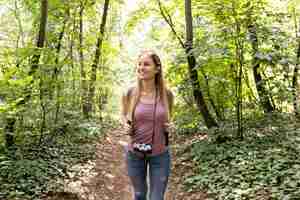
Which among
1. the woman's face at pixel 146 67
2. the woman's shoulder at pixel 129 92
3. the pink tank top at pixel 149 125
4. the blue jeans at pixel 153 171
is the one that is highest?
the woman's face at pixel 146 67

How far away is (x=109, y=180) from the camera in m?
7.96

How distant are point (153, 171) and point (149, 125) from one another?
0.52 metres

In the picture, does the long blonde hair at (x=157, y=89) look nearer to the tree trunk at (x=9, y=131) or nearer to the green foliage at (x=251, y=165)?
the green foliage at (x=251, y=165)

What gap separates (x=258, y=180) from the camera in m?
5.58

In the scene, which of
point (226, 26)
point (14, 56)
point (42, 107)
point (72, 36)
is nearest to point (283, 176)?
point (226, 26)

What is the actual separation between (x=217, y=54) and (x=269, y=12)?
167cm

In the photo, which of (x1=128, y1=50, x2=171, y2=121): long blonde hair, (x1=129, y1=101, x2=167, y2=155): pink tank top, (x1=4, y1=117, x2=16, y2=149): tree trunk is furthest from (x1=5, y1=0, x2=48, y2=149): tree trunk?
(x1=129, y1=101, x2=167, y2=155): pink tank top

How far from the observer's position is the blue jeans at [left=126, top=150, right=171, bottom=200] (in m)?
3.62

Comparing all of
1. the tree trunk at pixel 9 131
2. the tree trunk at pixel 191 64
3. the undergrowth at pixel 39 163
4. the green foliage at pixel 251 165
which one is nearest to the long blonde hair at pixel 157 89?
the green foliage at pixel 251 165

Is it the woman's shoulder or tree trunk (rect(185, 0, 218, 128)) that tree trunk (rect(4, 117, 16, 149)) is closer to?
the woman's shoulder

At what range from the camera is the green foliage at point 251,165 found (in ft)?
17.1

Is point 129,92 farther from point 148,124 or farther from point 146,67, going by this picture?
point 148,124

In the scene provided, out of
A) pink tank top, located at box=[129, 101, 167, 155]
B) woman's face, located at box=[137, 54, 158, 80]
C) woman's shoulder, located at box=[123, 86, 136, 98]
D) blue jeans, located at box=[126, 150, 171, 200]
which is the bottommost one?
blue jeans, located at box=[126, 150, 171, 200]

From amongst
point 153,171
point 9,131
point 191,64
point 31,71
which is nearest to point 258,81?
point 191,64
